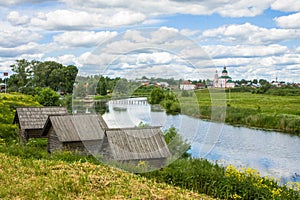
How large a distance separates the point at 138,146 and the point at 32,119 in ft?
43.9

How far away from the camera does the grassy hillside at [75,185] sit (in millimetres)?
4859

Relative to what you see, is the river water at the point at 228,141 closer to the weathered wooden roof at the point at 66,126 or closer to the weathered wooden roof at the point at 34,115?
the weathered wooden roof at the point at 66,126

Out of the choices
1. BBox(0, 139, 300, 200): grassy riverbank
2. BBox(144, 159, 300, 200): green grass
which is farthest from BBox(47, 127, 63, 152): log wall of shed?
BBox(144, 159, 300, 200): green grass

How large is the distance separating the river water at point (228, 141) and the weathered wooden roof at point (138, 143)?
0.16 meters

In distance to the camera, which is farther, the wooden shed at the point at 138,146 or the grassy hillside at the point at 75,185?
the wooden shed at the point at 138,146

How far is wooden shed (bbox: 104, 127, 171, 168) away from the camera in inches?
287

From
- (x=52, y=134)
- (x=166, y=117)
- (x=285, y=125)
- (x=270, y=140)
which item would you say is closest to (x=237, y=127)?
(x=285, y=125)

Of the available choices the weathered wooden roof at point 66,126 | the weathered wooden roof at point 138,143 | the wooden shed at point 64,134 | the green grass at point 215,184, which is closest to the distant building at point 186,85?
the weathered wooden roof at point 138,143

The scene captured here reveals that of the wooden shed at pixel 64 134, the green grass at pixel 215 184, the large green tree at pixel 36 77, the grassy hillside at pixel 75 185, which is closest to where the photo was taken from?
the grassy hillside at pixel 75 185

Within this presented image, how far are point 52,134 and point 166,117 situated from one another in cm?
908

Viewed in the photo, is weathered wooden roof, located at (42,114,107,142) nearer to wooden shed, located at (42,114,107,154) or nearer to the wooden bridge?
wooden shed, located at (42,114,107,154)

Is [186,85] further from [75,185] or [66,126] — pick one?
[66,126]

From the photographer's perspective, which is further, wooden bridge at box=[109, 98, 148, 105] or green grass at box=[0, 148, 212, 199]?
wooden bridge at box=[109, 98, 148, 105]

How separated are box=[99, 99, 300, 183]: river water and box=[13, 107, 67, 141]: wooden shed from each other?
7632mm
